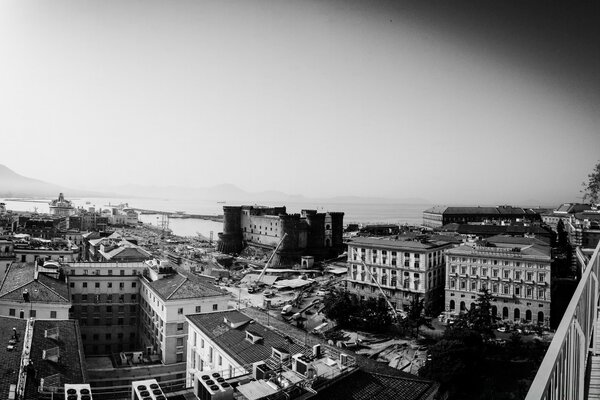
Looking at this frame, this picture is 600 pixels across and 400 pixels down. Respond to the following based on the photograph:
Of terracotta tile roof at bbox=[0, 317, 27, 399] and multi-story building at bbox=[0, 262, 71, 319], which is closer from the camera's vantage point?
terracotta tile roof at bbox=[0, 317, 27, 399]

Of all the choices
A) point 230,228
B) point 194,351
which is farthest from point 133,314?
point 230,228

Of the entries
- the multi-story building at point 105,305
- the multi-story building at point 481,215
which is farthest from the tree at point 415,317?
the multi-story building at point 481,215

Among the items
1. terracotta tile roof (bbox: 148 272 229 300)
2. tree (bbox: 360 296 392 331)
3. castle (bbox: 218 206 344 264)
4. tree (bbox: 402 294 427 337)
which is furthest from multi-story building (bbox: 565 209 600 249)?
castle (bbox: 218 206 344 264)

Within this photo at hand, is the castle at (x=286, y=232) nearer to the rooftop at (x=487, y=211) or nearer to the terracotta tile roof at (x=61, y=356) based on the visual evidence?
the rooftop at (x=487, y=211)

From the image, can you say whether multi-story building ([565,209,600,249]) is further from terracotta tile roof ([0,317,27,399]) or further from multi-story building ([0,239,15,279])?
multi-story building ([0,239,15,279])

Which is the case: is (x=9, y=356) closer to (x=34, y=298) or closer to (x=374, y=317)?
(x=34, y=298)

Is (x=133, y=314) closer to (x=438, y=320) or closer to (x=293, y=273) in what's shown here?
(x=438, y=320)

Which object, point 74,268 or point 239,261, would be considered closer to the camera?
point 74,268
